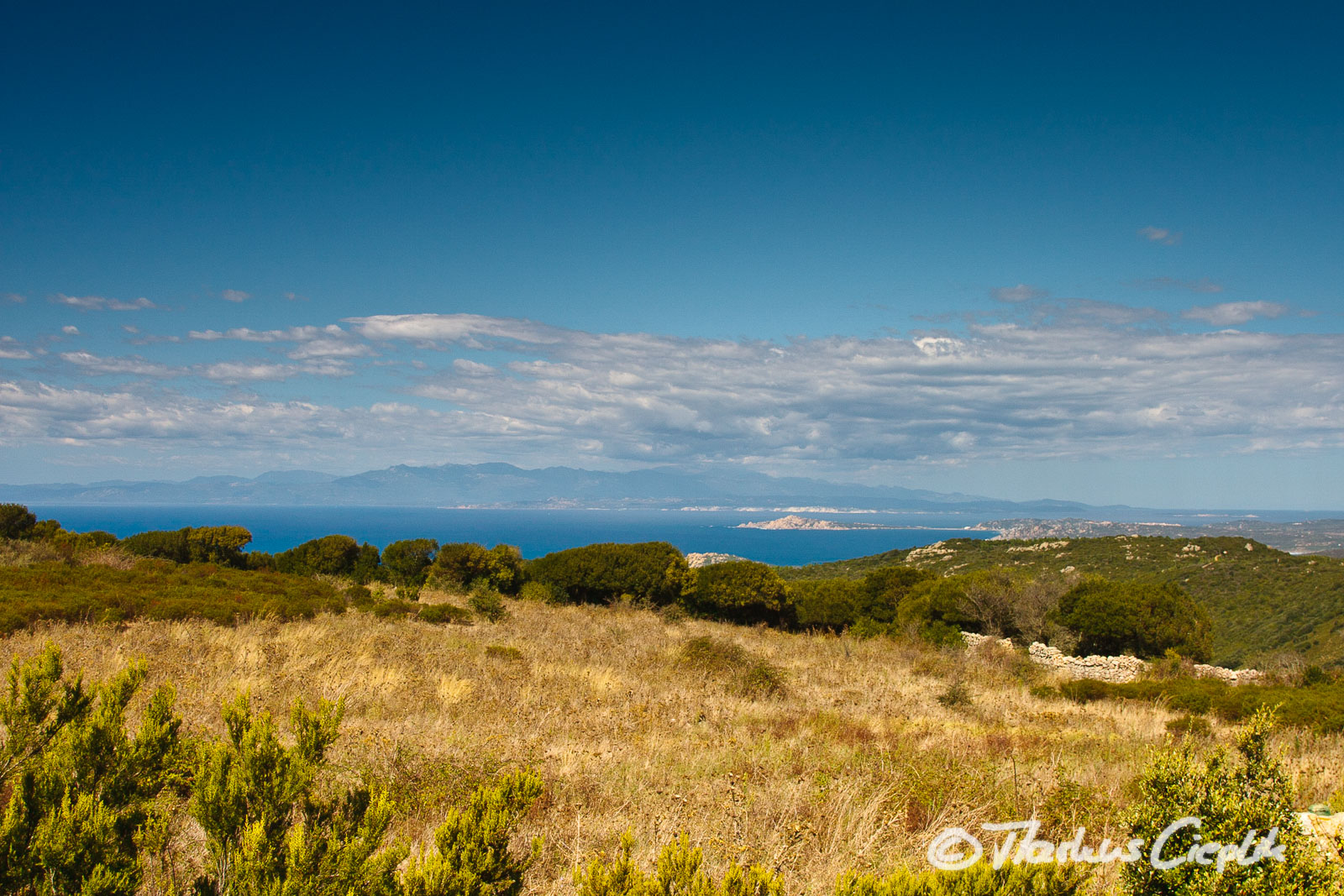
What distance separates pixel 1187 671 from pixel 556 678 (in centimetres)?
1448

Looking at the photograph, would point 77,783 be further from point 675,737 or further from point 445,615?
point 445,615

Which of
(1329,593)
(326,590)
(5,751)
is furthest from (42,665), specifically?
(1329,593)

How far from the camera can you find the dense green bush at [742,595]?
22.1m

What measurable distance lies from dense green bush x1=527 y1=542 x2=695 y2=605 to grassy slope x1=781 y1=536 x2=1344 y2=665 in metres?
16.1

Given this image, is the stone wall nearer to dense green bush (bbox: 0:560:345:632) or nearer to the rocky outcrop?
the rocky outcrop

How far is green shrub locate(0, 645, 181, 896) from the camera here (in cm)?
252

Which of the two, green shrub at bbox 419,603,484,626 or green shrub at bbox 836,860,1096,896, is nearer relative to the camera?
green shrub at bbox 836,860,1096,896

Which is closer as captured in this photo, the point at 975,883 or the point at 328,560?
the point at 975,883

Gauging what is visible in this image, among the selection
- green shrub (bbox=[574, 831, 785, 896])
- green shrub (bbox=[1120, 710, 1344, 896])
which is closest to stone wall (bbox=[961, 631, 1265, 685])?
green shrub (bbox=[1120, 710, 1344, 896])

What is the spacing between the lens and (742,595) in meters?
21.9

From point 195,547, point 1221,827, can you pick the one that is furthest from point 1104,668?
point 195,547

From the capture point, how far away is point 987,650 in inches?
632

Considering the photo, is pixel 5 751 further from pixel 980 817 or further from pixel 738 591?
pixel 738 591

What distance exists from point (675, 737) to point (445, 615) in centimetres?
964
